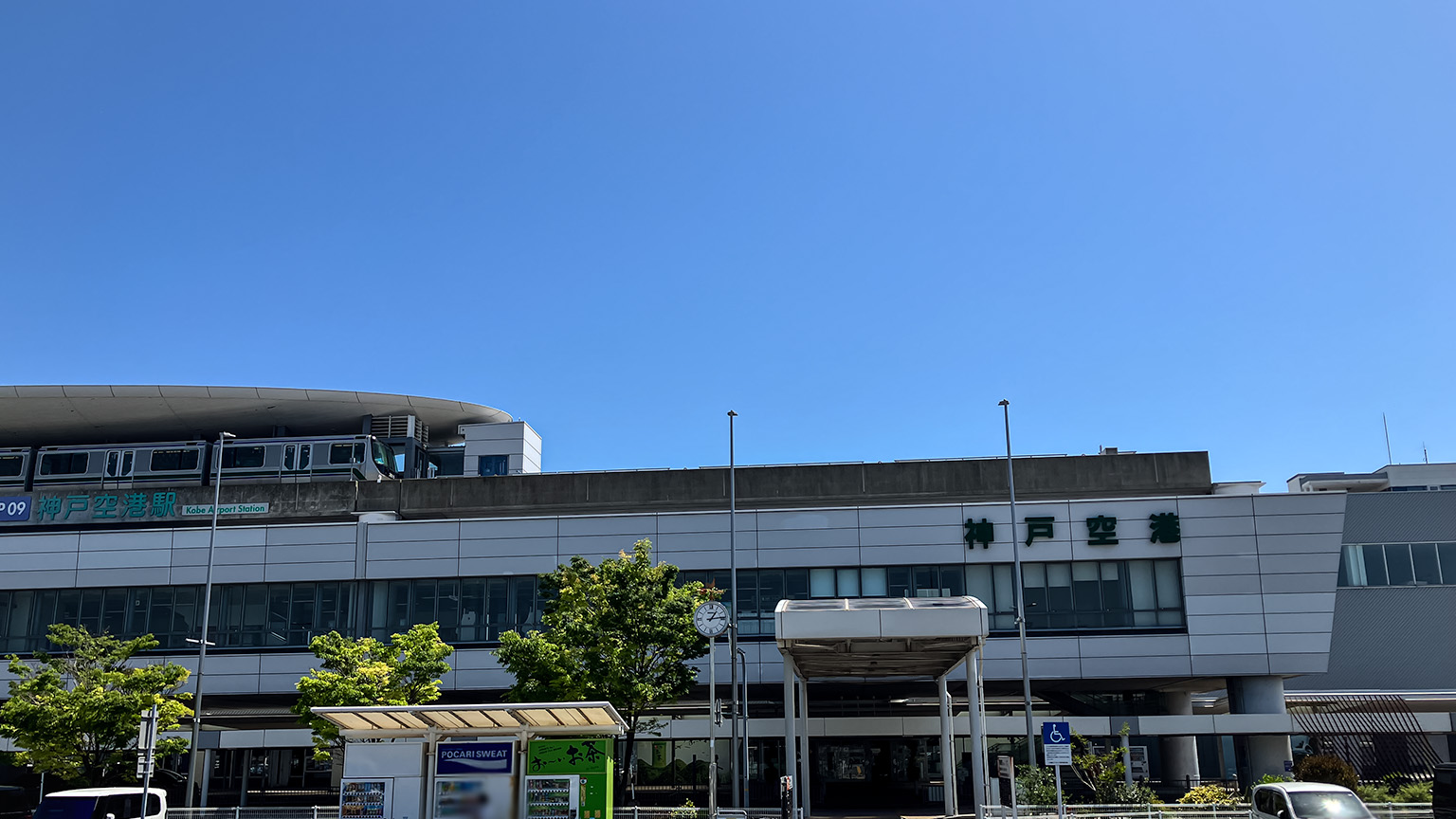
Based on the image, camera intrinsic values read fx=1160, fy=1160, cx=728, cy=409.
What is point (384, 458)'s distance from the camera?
58000 millimetres

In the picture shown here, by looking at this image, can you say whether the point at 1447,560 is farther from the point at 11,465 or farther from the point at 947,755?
the point at 11,465

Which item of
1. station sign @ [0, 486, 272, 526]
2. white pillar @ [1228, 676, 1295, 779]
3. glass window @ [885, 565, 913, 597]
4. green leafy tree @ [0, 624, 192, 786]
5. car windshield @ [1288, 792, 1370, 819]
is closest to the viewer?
car windshield @ [1288, 792, 1370, 819]

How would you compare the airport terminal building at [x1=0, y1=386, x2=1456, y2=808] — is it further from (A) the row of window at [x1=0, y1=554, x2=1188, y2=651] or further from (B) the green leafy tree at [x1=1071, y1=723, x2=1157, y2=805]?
(B) the green leafy tree at [x1=1071, y1=723, x2=1157, y2=805]

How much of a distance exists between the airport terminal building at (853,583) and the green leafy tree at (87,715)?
663 cm

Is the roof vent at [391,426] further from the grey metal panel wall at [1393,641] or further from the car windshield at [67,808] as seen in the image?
the grey metal panel wall at [1393,641]

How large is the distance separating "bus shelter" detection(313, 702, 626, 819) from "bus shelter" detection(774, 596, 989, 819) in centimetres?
484

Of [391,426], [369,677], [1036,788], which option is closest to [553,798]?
[369,677]

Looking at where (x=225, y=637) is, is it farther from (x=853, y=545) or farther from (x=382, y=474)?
(x=853, y=545)

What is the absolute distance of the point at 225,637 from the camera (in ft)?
152

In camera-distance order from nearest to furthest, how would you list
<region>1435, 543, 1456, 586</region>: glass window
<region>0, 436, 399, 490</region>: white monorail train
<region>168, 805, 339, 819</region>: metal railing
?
<region>168, 805, 339, 819</region>: metal railing < <region>1435, 543, 1456, 586</region>: glass window < <region>0, 436, 399, 490</region>: white monorail train

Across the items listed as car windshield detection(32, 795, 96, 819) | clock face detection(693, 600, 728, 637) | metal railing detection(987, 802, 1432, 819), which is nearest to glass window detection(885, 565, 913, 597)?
clock face detection(693, 600, 728, 637)

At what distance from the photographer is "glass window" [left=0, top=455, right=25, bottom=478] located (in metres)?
58.6

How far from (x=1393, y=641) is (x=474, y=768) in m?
48.4

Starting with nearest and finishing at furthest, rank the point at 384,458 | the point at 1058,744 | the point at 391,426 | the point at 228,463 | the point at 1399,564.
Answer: the point at 1058,744 → the point at 1399,564 → the point at 228,463 → the point at 384,458 → the point at 391,426
